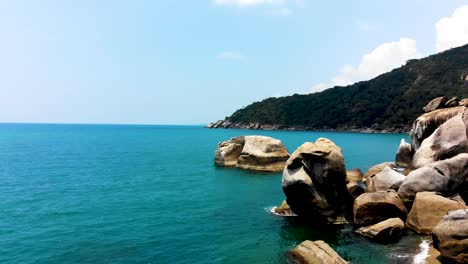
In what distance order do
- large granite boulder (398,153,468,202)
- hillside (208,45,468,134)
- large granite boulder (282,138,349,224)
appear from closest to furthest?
large granite boulder (398,153,468,202)
large granite boulder (282,138,349,224)
hillside (208,45,468,134)

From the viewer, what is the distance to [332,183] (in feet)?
95.4

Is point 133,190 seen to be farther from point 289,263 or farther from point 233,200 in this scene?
point 289,263

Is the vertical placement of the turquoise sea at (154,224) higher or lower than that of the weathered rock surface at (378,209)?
lower

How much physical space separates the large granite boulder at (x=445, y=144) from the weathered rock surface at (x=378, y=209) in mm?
8700

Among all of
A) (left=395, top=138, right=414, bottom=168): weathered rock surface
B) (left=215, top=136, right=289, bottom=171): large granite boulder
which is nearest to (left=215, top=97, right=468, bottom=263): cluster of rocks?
(left=395, top=138, right=414, bottom=168): weathered rock surface

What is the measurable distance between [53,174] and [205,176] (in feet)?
69.9

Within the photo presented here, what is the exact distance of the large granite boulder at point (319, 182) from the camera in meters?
28.7

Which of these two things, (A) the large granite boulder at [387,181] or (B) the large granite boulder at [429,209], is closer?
(B) the large granite boulder at [429,209]

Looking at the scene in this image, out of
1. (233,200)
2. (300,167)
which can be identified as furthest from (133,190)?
(300,167)

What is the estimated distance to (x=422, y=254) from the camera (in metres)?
21.5

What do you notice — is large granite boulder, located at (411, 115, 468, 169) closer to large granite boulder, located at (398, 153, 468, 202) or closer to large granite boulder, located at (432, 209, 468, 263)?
large granite boulder, located at (398, 153, 468, 202)

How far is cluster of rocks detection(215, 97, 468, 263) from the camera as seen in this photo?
20062 mm

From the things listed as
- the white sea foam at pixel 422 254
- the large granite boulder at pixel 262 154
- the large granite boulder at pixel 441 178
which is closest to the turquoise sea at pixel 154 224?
the white sea foam at pixel 422 254

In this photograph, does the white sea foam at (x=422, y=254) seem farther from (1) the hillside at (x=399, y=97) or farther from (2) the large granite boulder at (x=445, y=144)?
(1) the hillside at (x=399, y=97)
